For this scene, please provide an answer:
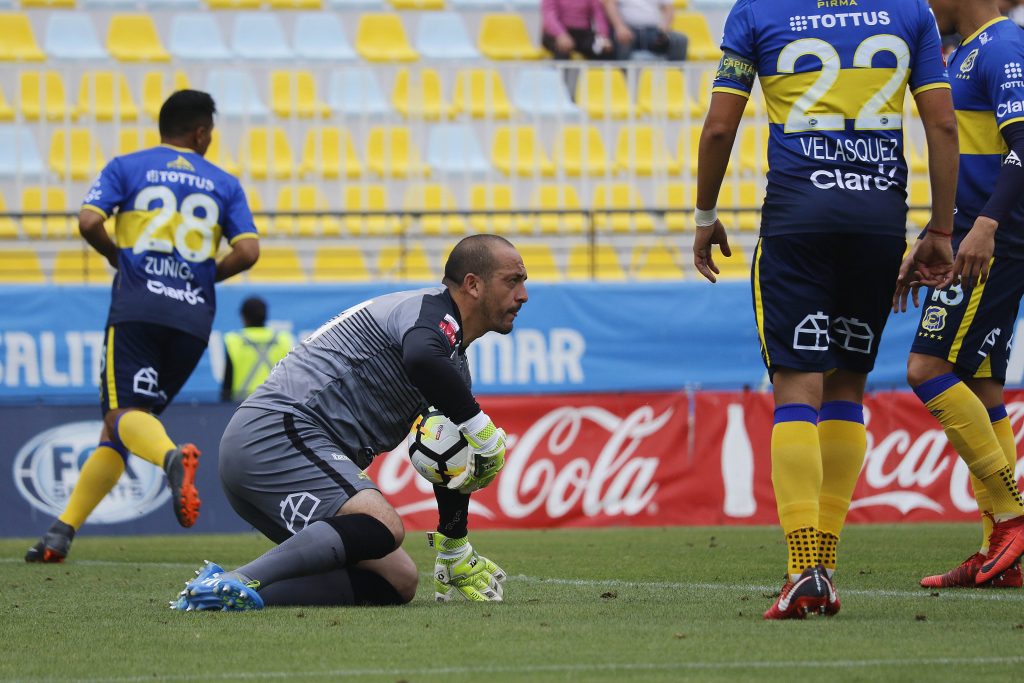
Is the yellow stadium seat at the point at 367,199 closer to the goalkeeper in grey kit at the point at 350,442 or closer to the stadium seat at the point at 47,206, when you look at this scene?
the stadium seat at the point at 47,206

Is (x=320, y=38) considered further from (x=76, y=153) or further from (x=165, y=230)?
(x=165, y=230)

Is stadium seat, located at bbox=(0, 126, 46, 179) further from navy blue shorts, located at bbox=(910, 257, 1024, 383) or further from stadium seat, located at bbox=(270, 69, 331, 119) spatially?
navy blue shorts, located at bbox=(910, 257, 1024, 383)

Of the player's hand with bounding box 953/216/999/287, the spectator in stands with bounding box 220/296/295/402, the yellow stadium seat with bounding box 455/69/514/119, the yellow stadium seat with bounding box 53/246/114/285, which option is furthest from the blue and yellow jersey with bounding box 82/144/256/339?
the yellow stadium seat with bounding box 455/69/514/119

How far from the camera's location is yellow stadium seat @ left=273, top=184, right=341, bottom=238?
15.6 metres

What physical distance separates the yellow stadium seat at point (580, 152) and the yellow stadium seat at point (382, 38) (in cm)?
225

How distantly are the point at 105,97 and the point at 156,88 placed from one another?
1.80ft

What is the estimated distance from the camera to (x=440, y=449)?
520 centimetres

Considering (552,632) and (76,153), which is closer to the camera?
(552,632)

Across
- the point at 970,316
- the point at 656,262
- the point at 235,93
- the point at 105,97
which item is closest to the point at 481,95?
the point at 235,93

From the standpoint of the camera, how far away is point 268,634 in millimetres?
4637

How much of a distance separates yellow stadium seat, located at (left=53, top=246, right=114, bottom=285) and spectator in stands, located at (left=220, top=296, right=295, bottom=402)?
354cm

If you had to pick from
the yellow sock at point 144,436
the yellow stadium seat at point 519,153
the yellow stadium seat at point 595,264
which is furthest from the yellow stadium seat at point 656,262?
the yellow sock at point 144,436

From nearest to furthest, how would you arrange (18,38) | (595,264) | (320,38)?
(595,264) → (18,38) → (320,38)

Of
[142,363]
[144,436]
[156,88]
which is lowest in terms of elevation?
[144,436]
